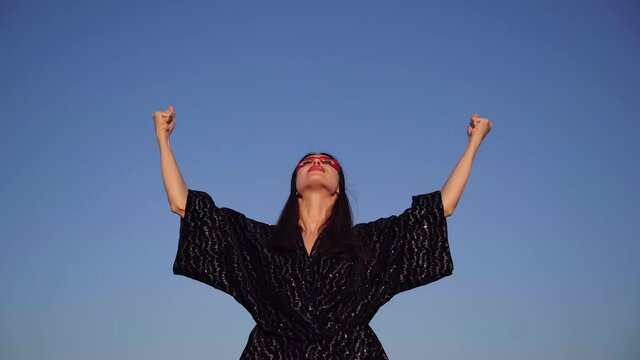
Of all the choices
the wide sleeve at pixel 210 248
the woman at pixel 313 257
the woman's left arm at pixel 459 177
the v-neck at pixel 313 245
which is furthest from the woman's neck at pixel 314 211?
the woman's left arm at pixel 459 177

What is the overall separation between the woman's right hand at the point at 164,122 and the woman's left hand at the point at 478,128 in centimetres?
264

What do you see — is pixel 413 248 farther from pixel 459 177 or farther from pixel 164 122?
pixel 164 122

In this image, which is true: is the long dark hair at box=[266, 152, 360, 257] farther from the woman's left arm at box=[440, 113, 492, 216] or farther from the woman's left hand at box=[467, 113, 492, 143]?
the woman's left hand at box=[467, 113, 492, 143]

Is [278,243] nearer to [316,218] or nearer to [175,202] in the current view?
[316,218]

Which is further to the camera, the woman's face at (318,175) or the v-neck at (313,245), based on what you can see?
the woman's face at (318,175)

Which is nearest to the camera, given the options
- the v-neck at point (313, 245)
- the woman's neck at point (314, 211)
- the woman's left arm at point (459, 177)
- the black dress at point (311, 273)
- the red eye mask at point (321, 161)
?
the black dress at point (311, 273)

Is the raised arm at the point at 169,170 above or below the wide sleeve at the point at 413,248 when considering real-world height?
above

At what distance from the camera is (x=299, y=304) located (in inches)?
244

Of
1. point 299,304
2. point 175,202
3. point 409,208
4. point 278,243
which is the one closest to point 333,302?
point 299,304

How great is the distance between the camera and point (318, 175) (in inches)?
273

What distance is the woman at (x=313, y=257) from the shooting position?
6.21 m

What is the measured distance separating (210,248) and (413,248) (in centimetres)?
176

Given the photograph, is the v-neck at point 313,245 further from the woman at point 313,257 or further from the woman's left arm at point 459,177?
the woman's left arm at point 459,177

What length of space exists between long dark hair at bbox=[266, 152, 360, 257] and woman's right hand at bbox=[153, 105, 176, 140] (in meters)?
1.24
